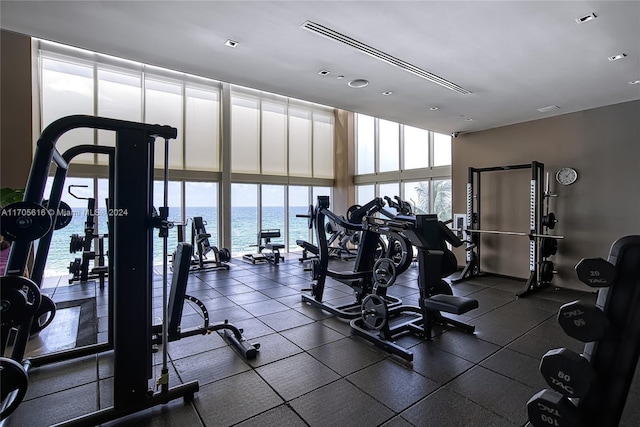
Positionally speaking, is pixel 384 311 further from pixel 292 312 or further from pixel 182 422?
pixel 182 422

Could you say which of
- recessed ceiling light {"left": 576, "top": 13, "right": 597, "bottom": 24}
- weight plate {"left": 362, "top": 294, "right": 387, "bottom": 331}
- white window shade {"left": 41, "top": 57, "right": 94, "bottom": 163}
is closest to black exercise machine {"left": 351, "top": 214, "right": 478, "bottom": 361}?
weight plate {"left": 362, "top": 294, "right": 387, "bottom": 331}

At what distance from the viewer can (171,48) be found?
308 cm

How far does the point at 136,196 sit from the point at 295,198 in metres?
7.75

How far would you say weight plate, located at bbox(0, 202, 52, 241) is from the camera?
1.66 meters

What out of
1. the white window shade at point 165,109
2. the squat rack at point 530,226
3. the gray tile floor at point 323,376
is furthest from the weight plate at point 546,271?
the white window shade at point 165,109

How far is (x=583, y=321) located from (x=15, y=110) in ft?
24.5

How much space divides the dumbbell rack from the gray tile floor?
2.56 feet

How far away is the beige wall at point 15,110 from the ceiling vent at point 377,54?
5.34 m

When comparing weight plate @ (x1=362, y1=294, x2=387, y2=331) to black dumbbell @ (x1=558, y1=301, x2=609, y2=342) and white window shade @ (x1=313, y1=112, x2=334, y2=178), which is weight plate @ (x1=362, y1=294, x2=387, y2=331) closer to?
black dumbbell @ (x1=558, y1=301, x2=609, y2=342)

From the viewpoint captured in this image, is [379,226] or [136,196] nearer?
[136,196]

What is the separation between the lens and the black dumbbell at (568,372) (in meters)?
1.28

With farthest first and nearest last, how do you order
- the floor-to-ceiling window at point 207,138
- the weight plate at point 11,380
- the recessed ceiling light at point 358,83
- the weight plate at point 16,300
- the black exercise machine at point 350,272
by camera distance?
the floor-to-ceiling window at point 207,138 → the black exercise machine at point 350,272 → the recessed ceiling light at point 358,83 → the weight plate at point 16,300 → the weight plate at point 11,380

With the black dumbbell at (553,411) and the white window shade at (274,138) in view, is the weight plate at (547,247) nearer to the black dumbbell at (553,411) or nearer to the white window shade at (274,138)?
the black dumbbell at (553,411)

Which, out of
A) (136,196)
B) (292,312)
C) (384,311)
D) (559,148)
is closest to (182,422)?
(136,196)
